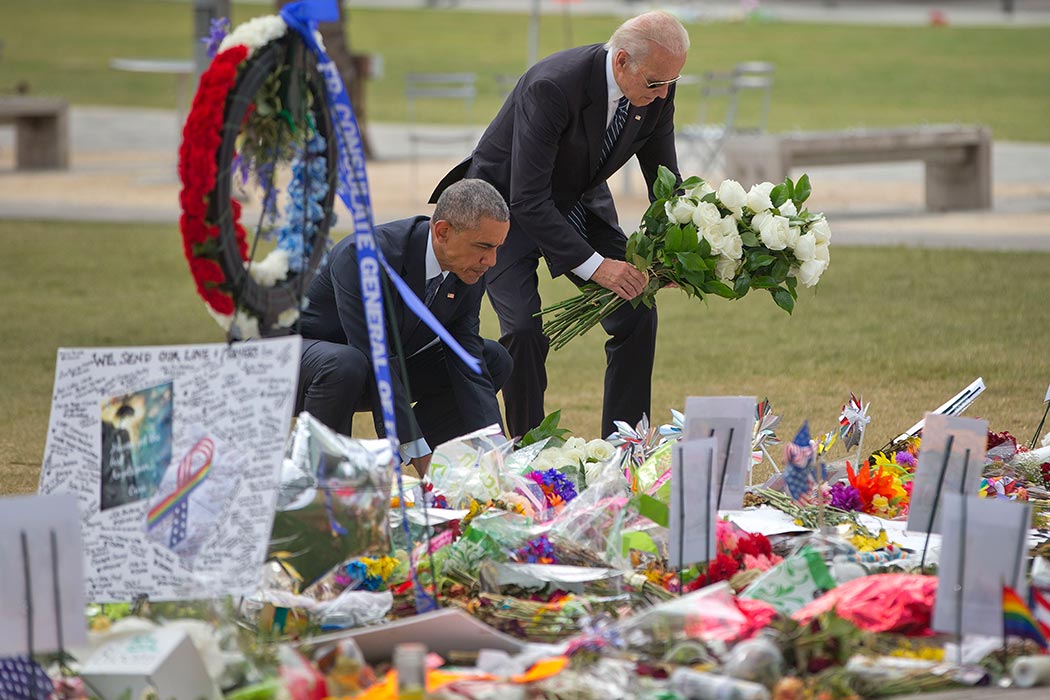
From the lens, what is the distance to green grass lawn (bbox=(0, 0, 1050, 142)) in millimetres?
19359

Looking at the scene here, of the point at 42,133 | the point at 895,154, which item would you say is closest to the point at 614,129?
the point at 895,154

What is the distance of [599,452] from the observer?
4293mm

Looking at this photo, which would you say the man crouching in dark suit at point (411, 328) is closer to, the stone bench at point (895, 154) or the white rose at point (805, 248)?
the white rose at point (805, 248)

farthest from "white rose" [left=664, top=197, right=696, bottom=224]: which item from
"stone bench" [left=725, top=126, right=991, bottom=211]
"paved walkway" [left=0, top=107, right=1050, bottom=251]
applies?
"stone bench" [left=725, top=126, right=991, bottom=211]

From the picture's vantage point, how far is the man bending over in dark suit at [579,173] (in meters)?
4.74

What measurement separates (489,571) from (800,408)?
10.1 feet

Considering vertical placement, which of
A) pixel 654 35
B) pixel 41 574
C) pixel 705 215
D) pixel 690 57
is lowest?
pixel 41 574

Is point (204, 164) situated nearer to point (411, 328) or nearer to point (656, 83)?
point (411, 328)

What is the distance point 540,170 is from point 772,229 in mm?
889

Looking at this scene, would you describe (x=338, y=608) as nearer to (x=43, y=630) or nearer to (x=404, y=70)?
(x=43, y=630)

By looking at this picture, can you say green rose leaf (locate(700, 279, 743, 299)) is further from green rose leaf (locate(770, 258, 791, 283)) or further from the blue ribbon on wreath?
the blue ribbon on wreath

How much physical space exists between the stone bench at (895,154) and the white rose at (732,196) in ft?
23.6

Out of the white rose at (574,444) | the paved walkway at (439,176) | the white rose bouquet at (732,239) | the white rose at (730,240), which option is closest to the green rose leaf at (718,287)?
the white rose bouquet at (732,239)

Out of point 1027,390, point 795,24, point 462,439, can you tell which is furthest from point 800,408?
point 795,24
